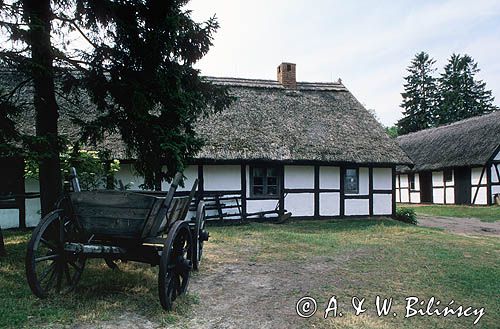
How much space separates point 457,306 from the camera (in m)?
4.56

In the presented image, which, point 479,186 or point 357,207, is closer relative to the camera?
point 357,207

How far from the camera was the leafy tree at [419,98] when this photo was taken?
44.4m

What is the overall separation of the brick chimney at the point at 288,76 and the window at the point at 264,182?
5.09 metres

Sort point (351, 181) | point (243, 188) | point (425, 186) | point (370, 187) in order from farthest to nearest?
point (425, 186)
point (370, 187)
point (351, 181)
point (243, 188)

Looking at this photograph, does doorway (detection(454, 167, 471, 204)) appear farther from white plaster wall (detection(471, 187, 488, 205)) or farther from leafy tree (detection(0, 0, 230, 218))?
leafy tree (detection(0, 0, 230, 218))

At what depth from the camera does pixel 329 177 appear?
13.6 metres

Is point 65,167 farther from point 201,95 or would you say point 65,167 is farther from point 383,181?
point 383,181

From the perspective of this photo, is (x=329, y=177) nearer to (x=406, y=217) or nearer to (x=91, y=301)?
(x=406, y=217)

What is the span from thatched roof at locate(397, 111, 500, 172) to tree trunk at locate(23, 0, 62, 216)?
19915 mm

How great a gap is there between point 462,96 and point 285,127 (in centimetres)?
3981

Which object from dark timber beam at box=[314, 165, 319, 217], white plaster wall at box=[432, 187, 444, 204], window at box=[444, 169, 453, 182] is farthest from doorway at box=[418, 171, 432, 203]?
dark timber beam at box=[314, 165, 319, 217]

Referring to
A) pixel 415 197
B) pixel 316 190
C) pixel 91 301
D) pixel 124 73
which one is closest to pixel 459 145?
pixel 415 197

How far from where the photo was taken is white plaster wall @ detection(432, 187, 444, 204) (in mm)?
22734

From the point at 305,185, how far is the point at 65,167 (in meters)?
7.81
